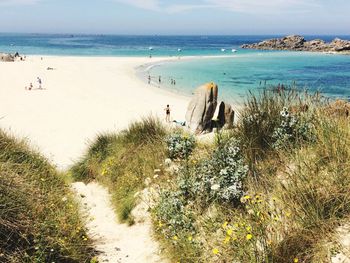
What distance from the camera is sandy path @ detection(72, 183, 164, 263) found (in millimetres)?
5887

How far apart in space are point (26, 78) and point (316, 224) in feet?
139

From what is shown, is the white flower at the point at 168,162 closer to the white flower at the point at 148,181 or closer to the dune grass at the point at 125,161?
the dune grass at the point at 125,161

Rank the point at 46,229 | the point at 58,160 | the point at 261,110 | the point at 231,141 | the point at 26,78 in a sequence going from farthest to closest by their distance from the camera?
1. the point at 26,78
2. the point at 58,160
3. the point at 261,110
4. the point at 231,141
5. the point at 46,229

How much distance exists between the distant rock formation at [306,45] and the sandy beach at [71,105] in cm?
6827

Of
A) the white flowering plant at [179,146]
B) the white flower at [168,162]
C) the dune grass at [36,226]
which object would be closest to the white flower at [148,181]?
the white flower at [168,162]

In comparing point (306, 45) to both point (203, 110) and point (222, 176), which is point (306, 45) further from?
point (222, 176)

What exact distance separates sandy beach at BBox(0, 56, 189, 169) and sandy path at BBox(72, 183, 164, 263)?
3.42 metres

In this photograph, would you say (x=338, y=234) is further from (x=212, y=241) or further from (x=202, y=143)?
(x=202, y=143)

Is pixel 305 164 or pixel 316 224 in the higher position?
pixel 305 164

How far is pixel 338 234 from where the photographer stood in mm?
4176

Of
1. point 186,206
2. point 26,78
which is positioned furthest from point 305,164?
point 26,78

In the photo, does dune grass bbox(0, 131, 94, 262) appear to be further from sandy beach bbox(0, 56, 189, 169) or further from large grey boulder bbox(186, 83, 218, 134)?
large grey boulder bbox(186, 83, 218, 134)

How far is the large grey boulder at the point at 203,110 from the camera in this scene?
48.6 ft

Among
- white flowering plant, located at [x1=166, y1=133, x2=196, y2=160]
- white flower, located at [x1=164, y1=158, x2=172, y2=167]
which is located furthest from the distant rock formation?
white flower, located at [x1=164, y1=158, x2=172, y2=167]
